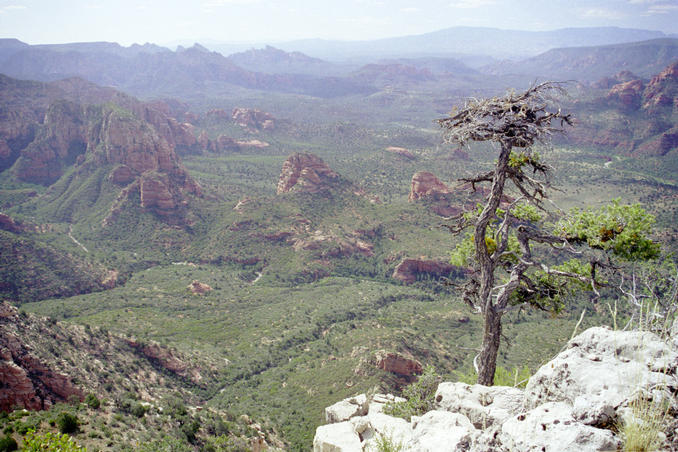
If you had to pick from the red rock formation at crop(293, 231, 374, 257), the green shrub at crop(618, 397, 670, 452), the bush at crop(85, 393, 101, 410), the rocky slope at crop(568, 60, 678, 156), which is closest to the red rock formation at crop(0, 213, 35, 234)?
the red rock formation at crop(293, 231, 374, 257)

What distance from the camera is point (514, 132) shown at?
34.6 ft

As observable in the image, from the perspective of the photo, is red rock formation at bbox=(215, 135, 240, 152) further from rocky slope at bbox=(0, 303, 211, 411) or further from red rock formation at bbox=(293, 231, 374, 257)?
rocky slope at bbox=(0, 303, 211, 411)

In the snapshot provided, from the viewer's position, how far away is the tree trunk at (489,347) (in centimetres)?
1153

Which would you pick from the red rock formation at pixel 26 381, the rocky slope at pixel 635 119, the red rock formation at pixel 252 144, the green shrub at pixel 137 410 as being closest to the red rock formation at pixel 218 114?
the red rock formation at pixel 252 144

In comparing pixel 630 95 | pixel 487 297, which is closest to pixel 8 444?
pixel 487 297

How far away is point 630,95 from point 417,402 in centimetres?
20298

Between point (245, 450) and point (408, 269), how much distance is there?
51.0m

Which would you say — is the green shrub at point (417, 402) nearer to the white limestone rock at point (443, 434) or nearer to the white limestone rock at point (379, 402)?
the white limestone rock at point (379, 402)

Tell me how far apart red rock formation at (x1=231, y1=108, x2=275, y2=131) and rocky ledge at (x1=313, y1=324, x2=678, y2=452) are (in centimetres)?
18361

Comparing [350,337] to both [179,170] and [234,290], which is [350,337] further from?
[179,170]

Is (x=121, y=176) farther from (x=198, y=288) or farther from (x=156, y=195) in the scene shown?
(x=198, y=288)

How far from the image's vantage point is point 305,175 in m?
89.8

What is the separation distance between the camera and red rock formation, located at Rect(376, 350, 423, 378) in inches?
1300

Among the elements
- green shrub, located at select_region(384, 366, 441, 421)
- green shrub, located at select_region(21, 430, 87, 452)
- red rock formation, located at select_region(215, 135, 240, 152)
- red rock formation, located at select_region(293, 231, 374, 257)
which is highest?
red rock formation, located at select_region(215, 135, 240, 152)
